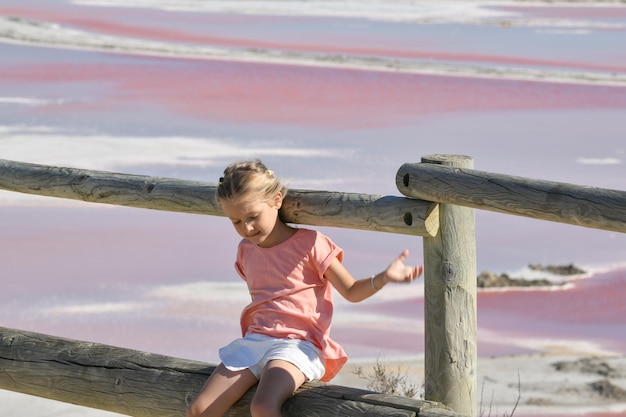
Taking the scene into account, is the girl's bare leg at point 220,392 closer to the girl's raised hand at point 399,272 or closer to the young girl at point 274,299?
the young girl at point 274,299

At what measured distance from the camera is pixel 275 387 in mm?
3852

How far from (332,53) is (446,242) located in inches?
753

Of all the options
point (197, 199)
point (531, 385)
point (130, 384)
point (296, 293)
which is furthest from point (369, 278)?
point (531, 385)

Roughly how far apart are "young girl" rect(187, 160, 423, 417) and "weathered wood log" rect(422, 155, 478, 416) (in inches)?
7.2

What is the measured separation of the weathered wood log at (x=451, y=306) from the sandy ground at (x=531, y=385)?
6.30 feet

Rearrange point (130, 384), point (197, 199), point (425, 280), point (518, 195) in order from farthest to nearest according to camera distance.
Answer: point (197, 199) → point (130, 384) → point (425, 280) → point (518, 195)

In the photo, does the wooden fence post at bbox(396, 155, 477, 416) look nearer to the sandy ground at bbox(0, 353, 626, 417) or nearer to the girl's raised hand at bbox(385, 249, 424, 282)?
the girl's raised hand at bbox(385, 249, 424, 282)

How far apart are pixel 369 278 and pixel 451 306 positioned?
0.35m

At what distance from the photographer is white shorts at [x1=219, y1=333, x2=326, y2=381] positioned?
3.94m

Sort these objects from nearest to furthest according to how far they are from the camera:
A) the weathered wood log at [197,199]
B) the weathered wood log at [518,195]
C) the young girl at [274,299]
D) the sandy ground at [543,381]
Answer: the weathered wood log at [518,195], the young girl at [274,299], the weathered wood log at [197,199], the sandy ground at [543,381]

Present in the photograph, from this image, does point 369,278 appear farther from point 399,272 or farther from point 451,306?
point 451,306

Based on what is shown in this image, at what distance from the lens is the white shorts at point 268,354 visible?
3941 millimetres

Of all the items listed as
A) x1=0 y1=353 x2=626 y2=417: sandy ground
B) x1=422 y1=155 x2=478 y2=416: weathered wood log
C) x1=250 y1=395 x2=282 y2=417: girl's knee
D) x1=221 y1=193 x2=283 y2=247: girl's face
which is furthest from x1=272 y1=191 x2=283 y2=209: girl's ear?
x1=0 y1=353 x2=626 y2=417: sandy ground

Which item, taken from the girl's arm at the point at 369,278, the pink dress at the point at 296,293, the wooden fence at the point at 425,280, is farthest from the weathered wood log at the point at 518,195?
the pink dress at the point at 296,293
